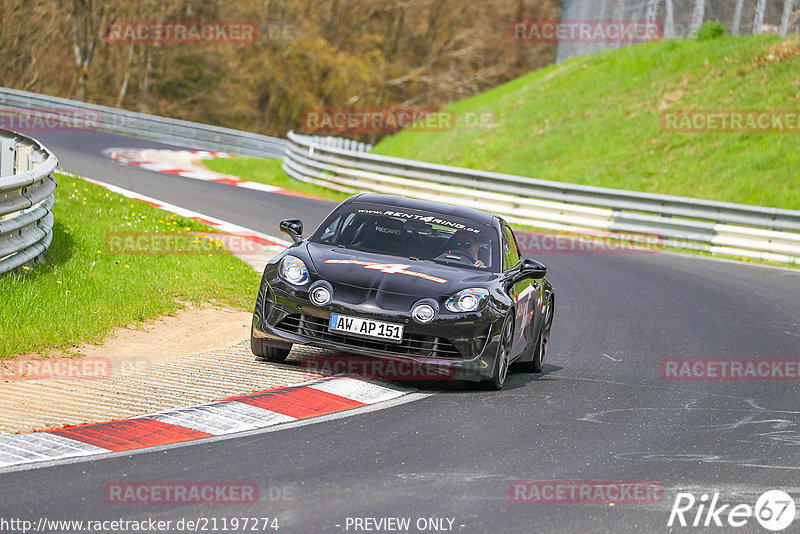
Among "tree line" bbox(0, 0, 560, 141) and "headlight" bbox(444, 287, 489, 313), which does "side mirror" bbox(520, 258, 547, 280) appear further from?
"tree line" bbox(0, 0, 560, 141)

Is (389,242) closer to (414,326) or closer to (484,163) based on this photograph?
(414,326)

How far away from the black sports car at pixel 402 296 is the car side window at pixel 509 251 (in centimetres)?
3

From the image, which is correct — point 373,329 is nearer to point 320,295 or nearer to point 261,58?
point 320,295

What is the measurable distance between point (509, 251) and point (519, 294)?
682 mm

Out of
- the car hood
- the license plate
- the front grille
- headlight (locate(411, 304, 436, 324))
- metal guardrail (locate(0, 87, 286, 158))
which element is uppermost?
the car hood

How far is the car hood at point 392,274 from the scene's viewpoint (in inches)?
312

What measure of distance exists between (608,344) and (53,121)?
1092 inches

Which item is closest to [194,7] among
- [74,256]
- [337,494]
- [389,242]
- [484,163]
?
[484,163]

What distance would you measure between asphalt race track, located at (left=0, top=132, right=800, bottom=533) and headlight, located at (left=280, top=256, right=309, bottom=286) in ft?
4.16

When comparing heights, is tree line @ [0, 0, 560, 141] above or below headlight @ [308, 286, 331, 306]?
above

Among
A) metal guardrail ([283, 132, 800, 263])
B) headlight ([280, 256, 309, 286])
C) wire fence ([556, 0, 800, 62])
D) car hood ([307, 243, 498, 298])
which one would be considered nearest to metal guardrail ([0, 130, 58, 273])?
headlight ([280, 256, 309, 286])

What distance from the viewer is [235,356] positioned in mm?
8672

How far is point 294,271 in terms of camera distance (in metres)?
8.11

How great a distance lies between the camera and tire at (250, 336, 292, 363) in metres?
8.32
